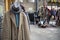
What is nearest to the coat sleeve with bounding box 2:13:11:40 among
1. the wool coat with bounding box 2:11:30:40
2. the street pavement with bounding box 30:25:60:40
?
the wool coat with bounding box 2:11:30:40

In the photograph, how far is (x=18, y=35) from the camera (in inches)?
79.3

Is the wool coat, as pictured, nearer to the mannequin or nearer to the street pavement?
the mannequin

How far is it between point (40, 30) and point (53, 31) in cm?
31

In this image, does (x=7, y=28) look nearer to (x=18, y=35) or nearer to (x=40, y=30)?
(x=18, y=35)

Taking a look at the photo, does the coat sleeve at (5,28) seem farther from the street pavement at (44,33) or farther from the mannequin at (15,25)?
the street pavement at (44,33)

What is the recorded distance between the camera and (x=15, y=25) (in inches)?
78.5

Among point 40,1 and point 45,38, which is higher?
point 40,1

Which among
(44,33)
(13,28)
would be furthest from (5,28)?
(44,33)

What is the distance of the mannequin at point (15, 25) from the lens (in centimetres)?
196

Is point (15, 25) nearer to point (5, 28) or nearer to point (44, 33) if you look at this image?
point (5, 28)

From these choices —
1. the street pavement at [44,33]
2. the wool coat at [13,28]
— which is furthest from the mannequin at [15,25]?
the street pavement at [44,33]

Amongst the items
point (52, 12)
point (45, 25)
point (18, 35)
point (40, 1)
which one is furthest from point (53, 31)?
point (18, 35)

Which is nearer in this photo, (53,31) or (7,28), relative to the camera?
(7,28)

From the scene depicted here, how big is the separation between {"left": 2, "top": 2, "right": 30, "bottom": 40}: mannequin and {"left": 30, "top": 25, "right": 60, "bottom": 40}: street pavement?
47.8 inches
